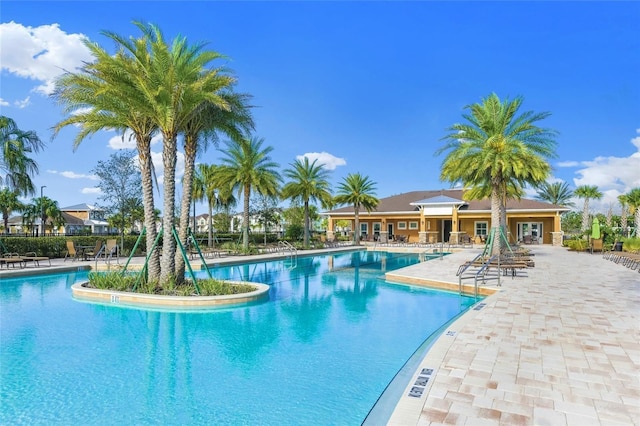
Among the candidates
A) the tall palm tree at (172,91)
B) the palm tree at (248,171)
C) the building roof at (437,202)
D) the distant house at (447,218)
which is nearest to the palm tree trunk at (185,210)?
the tall palm tree at (172,91)

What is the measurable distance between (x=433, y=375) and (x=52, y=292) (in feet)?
42.6

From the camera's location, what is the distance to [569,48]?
1753cm

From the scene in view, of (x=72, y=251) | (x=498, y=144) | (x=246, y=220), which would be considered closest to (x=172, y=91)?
(x=72, y=251)

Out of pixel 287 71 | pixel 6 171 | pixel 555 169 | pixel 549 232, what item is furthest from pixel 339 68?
pixel 549 232

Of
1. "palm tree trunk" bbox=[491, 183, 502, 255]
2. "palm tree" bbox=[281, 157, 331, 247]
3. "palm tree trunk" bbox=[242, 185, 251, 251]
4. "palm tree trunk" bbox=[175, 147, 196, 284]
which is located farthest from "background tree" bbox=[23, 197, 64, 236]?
"palm tree trunk" bbox=[491, 183, 502, 255]

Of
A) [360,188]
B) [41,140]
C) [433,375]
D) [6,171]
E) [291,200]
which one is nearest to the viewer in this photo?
[433,375]

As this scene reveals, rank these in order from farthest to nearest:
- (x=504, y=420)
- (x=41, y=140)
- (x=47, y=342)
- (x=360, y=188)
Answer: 1. (x=360, y=188)
2. (x=41, y=140)
3. (x=47, y=342)
4. (x=504, y=420)

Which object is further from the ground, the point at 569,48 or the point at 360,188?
the point at 569,48

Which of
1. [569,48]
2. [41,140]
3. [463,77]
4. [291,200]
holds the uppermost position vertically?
[463,77]

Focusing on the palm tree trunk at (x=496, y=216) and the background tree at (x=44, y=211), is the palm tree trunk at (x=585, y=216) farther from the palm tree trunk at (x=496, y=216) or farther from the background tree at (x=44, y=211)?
the background tree at (x=44, y=211)

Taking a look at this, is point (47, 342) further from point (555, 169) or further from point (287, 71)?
point (555, 169)

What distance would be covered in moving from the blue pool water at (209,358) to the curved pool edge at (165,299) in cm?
32

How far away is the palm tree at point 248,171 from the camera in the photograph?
88.3 feet

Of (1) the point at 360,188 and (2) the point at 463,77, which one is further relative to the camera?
(1) the point at 360,188
